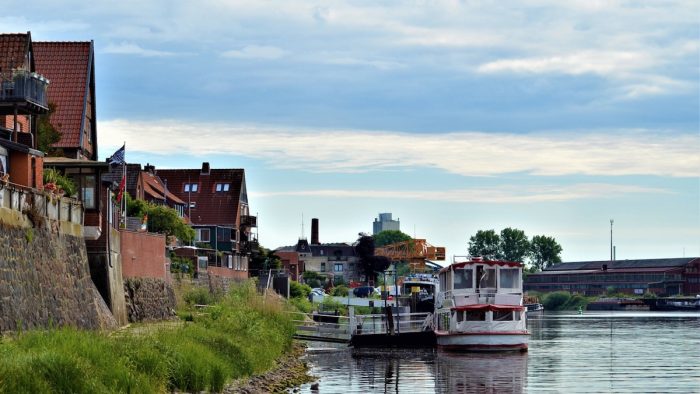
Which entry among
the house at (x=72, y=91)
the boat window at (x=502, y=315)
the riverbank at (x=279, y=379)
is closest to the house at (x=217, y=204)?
the house at (x=72, y=91)

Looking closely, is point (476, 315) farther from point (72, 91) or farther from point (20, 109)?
point (72, 91)

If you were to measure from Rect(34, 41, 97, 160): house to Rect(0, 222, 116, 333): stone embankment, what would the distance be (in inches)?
932

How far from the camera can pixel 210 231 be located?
114m

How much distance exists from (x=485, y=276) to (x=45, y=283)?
33.6 m

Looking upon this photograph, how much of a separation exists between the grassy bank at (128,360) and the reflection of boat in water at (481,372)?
24.3ft

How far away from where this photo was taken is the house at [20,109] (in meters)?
44.2

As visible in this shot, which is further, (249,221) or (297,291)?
(249,221)

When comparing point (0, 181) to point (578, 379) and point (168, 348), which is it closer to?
point (168, 348)

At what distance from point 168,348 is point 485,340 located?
3422 cm

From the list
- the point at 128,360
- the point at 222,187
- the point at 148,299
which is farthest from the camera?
the point at 222,187

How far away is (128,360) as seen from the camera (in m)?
28.6

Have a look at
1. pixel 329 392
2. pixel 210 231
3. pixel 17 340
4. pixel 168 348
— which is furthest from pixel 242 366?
pixel 210 231

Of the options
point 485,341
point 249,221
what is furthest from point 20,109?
point 249,221

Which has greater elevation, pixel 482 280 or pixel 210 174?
pixel 210 174
